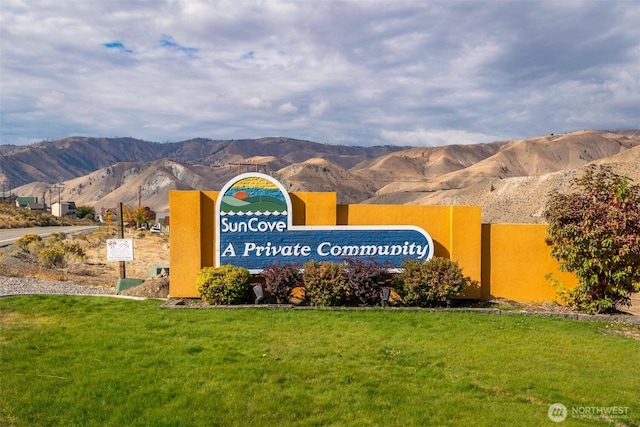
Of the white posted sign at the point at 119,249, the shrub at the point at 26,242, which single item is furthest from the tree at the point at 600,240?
the shrub at the point at 26,242

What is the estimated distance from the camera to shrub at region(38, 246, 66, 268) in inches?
853

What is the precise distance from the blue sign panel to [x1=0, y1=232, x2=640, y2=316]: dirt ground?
2.51 meters

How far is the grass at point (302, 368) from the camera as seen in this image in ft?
18.4

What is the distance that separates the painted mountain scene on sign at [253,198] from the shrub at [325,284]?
1.73 m

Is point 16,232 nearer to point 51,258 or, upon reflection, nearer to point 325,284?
point 51,258

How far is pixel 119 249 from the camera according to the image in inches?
563

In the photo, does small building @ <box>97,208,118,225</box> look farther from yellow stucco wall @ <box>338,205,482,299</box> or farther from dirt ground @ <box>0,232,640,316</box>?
yellow stucco wall @ <box>338,205,482,299</box>

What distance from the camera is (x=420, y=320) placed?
10148mm

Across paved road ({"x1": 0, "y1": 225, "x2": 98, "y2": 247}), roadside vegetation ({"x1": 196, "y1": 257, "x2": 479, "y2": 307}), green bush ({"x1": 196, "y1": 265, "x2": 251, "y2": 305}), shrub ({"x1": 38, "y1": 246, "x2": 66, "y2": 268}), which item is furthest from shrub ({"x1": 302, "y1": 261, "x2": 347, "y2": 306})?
paved road ({"x1": 0, "y1": 225, "x2": 98, "y2": 247})

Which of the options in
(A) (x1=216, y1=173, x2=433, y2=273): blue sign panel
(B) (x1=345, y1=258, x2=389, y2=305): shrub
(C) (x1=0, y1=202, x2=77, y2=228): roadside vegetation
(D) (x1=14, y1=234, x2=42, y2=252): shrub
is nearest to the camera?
(B) (x1=345, y1=258, x2=389, y2=305): shrub

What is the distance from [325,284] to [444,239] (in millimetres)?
3360

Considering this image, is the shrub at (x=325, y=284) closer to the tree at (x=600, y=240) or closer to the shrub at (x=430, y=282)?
the shrub at (x=430, y=282)

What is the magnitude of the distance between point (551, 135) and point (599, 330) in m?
183

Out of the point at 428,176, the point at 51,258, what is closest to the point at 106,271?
the point at 51,258
